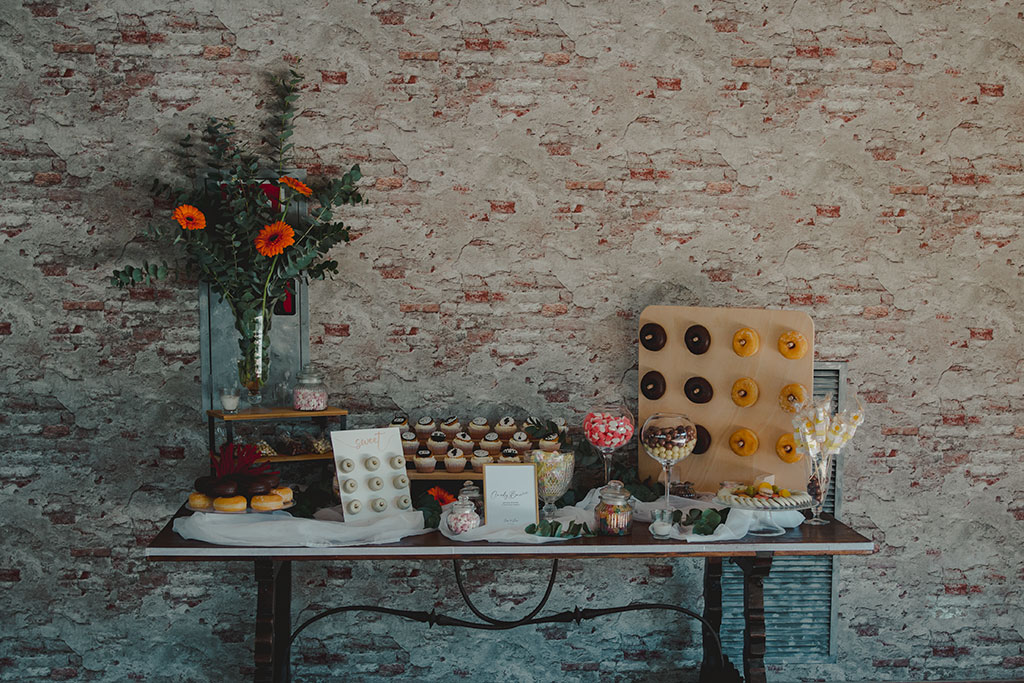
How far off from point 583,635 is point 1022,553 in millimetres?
2234

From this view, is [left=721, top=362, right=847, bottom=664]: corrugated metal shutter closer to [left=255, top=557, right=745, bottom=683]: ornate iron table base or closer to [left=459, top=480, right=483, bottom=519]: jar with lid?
[left=255, top=557, right=745, bottom=683]: ornate iron table base

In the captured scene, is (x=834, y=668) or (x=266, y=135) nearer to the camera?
(x=266, y=135)

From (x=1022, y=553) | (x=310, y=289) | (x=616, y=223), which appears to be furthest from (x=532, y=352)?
(x=1022, y=553)

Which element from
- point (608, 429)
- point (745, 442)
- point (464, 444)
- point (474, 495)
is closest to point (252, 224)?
point (464, 444)

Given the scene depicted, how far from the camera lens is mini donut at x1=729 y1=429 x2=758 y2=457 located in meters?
3.44

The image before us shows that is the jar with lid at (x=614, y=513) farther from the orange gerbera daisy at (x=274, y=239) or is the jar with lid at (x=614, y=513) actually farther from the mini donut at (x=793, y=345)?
the orange gerbera daisy at (x=274, y=239)

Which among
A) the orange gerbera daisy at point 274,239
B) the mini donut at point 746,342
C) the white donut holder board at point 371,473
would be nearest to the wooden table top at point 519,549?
the white donut holder board at point 371,473

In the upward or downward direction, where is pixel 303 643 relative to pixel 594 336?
downward

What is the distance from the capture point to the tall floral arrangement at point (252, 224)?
319cm

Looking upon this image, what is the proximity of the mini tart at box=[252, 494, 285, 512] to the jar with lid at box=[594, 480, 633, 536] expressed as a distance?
1.26 m

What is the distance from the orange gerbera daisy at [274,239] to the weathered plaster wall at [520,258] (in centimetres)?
39

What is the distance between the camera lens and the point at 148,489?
351cm

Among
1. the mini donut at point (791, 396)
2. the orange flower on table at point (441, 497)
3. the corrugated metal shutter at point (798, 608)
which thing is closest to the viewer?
the orange flower on table at point (441, 497)

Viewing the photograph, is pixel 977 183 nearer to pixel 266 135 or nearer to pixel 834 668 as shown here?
pixel 834 668
